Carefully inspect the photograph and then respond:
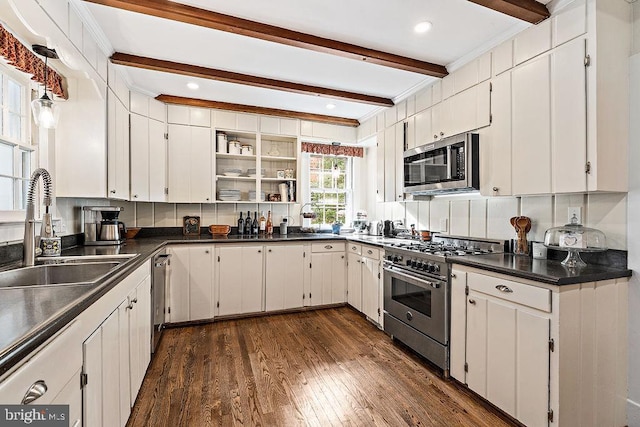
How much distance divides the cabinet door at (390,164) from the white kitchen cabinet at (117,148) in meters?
2.81

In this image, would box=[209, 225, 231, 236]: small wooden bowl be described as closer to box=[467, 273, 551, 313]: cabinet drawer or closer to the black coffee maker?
the black coffee maker

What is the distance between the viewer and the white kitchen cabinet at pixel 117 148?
2652mm

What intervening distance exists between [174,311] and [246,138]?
2.33 meters

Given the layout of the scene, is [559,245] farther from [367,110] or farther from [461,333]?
[367,110]

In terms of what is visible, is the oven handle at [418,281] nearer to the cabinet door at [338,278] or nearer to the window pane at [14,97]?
the cabinet door at [338,278]

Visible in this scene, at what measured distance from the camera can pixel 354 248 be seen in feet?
12.2

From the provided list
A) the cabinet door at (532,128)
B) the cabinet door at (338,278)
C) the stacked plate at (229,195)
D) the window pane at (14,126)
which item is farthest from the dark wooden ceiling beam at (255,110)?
the cabinet door at (532,128)

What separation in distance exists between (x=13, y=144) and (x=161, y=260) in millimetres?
1366

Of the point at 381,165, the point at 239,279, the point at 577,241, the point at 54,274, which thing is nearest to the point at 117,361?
the point at 54,274

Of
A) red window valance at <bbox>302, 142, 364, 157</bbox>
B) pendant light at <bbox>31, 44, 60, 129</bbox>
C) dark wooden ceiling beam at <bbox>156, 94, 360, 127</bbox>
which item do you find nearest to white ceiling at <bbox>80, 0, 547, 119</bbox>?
dark wooden ceiling beam at <bbox>156, 94, 360, 127</bbox>

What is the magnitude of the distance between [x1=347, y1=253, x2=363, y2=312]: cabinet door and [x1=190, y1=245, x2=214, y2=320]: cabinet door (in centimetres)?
163

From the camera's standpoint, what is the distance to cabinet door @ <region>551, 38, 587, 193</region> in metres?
1.83

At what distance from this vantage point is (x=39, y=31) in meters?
1.64

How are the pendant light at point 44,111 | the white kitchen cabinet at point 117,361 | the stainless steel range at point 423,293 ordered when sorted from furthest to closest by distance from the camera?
1. the stainless steel range at point 423,293
2. the pendant light at point 44,111
3. the white kitchen cabinet at point 117,361
